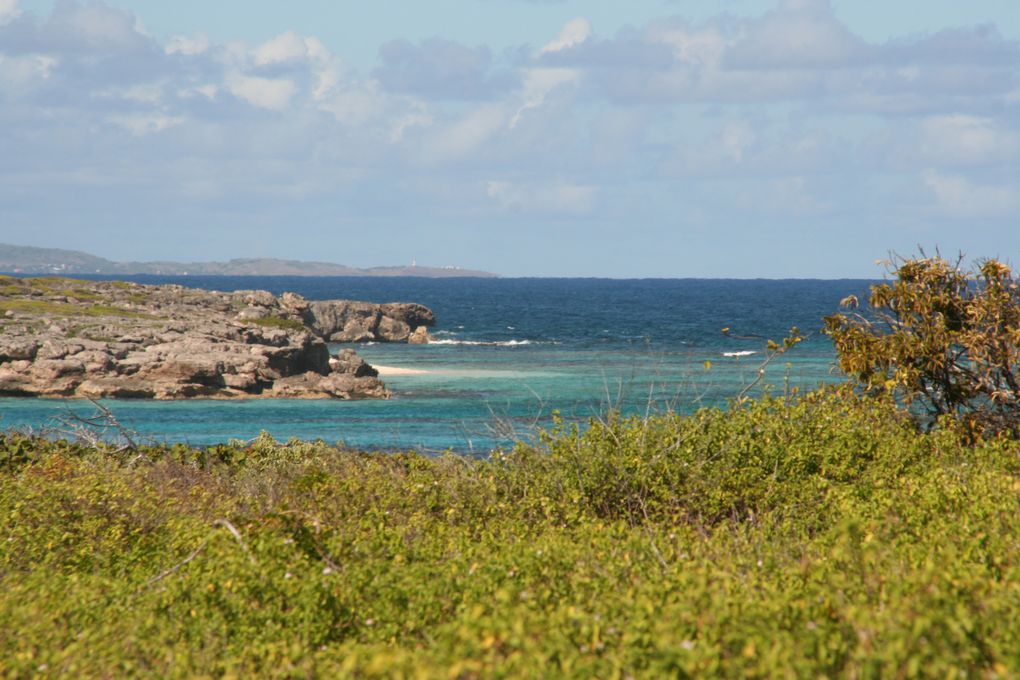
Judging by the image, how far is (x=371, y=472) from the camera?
14.8 meters

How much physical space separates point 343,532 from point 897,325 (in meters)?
10.5

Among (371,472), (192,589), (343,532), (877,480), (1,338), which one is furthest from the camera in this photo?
(1,338)

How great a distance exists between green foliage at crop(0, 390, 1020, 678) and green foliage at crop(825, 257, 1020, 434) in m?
0.85

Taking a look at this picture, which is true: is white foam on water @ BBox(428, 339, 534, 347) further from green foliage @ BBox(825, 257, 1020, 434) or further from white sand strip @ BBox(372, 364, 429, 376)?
green foliage @ BBox(825, 257, 1020, 434)

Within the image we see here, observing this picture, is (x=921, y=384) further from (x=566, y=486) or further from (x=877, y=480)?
(x=566, y=486)

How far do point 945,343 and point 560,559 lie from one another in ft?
31.2

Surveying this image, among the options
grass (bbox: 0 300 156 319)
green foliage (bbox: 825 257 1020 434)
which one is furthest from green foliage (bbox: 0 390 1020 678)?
grass (bbox: 0 300 156 319)

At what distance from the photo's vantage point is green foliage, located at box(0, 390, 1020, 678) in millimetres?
5867

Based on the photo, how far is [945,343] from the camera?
52.2 feet

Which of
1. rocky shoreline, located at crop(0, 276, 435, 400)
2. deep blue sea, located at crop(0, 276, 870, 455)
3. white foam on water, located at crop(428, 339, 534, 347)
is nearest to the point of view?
deep blue sea, located at crop(0, 276, 870, 455)

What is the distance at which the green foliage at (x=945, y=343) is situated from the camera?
51.7 feet

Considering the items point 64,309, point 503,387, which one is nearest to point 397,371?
point 503,387

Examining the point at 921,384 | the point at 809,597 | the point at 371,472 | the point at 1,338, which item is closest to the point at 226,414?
the point at 1,338

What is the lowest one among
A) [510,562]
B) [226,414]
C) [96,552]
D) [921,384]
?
[226,414]
